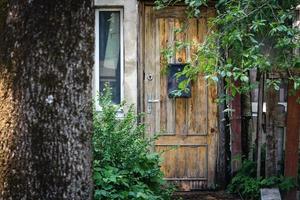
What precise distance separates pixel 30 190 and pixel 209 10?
4.90m

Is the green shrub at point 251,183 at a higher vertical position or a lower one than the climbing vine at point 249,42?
lower

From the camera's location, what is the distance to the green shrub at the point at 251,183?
597cm

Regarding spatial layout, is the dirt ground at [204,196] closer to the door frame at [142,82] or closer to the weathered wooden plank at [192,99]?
the door frame at [142,82]

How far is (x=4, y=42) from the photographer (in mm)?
2705

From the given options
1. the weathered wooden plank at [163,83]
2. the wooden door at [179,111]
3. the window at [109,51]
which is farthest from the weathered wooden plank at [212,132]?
the window at [109,51]

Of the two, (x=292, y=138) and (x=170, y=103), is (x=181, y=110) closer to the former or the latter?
(x=170, y=103)

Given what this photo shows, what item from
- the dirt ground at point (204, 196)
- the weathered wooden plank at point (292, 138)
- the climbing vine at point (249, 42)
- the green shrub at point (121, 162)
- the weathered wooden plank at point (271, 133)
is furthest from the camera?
the dirt ground at point (204, 196)

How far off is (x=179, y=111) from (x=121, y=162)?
2.45m

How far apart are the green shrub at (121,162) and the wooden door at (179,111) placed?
74.7 inches

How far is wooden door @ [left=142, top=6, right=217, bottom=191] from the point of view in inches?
284

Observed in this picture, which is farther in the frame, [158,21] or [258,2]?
[158,21]

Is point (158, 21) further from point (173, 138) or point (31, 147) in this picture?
point (31, 147)

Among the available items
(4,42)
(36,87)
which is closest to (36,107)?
(36,87)

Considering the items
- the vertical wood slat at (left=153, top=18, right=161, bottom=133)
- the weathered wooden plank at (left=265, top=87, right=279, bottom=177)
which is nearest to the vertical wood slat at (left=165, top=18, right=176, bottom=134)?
the vertical wood slat at (left=153, top=18, right=161, bottom=133)
